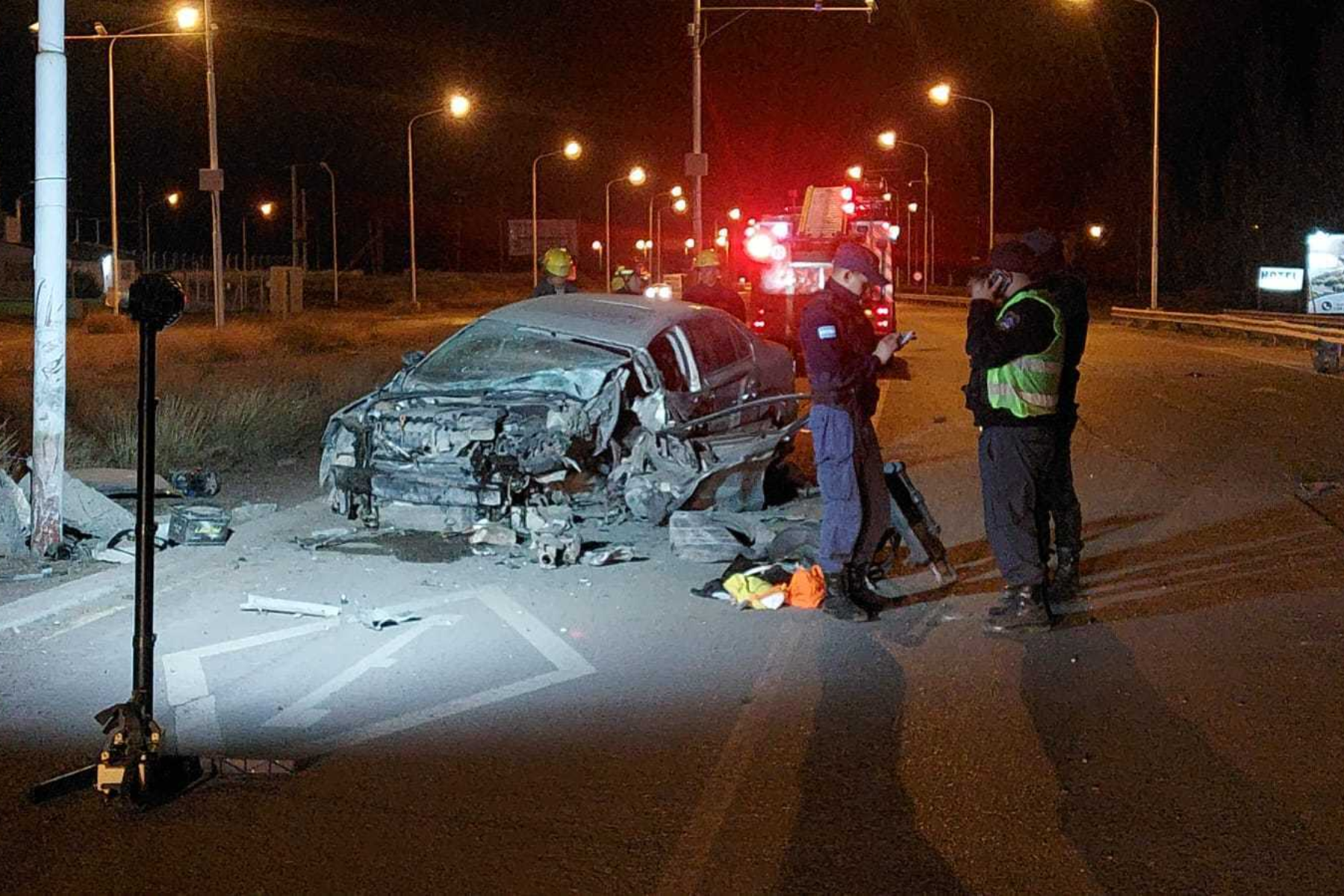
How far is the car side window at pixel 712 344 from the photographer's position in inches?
448

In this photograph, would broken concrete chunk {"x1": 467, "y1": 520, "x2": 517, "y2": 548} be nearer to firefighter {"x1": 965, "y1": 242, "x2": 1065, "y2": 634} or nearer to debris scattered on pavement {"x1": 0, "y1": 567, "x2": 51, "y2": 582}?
A: debris scattered on pavement {"x1": 0, "y1": 567, "x2": 51, "y2": 582}

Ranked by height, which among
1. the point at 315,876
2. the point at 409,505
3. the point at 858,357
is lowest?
the point at 315,876

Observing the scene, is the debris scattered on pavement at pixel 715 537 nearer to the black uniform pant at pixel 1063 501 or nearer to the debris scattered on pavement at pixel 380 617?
the black uniform pant at pixel 1063 501

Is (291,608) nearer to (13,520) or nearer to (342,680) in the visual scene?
(342,680)

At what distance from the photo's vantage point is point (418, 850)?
15.5 ft

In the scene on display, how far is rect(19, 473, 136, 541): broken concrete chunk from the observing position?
31.7ft

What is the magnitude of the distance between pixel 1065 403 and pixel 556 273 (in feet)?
23.9

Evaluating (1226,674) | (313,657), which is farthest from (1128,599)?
(313,657)

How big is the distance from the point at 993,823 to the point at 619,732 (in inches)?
62.5

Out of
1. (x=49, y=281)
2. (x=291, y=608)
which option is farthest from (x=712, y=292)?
(x=291, y=608)

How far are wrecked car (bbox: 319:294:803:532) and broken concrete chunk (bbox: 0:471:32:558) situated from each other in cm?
194

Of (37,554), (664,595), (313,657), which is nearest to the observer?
(313,657)

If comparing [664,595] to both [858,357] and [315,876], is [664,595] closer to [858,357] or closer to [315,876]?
[858,357]

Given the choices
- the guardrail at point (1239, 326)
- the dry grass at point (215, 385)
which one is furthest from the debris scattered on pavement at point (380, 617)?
the guardrail at point (1239, 326)
